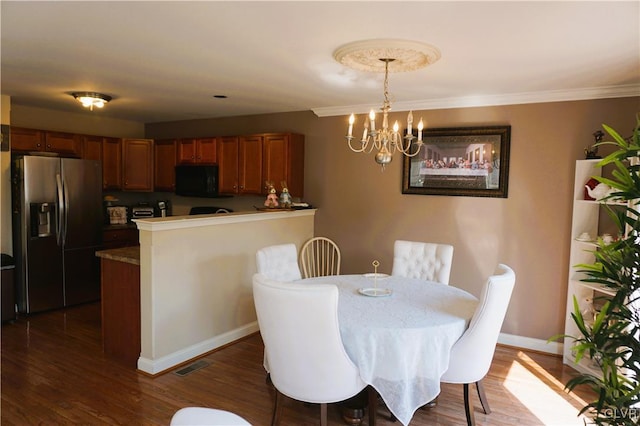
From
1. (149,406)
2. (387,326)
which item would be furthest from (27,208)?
(387,326)

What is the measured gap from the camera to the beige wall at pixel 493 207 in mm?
3789

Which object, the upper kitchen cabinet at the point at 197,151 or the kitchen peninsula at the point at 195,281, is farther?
the upper kitchen cabinet at the point at 197,151

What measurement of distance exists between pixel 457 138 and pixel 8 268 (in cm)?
479

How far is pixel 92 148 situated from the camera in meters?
5.52

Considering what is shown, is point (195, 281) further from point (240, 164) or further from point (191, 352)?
point (240, 164)

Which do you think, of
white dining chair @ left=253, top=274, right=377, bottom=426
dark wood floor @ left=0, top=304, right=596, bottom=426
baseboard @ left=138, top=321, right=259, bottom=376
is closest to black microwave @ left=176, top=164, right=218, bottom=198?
baseboard @ left=138, top=321, right=259, bottom=376

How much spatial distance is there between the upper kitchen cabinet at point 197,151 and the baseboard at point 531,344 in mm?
3981

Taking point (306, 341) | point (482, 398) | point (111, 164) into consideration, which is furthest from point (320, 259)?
point (111, 164)

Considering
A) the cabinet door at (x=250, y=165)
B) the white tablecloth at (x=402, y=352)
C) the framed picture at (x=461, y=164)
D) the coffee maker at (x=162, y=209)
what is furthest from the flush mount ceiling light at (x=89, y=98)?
the white tablecloth at (x=402, y=352)

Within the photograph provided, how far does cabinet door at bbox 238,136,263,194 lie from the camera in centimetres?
512

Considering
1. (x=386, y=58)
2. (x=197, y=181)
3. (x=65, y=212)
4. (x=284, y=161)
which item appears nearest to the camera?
(x=386, y=58)

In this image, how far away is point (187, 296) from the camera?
3.58 meters

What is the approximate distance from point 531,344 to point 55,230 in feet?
16.8

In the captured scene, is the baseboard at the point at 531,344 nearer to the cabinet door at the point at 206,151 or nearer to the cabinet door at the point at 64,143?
the cabinet door at the point at 206,151
